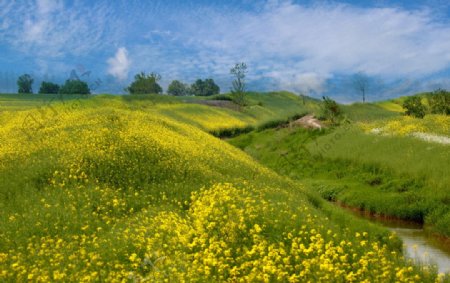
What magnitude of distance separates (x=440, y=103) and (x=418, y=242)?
42589 millimetres

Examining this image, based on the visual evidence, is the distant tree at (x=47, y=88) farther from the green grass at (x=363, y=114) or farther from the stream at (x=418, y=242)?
the stream at (x=418, y=242)

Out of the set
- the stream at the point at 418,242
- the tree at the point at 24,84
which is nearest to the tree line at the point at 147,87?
the tree at the point at 24,84

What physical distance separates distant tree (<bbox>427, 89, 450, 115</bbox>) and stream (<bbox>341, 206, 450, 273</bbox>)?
3593 cm

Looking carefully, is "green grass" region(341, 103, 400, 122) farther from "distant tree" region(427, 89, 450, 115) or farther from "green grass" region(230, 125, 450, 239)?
"green grass" region(230, 125, 450, 239)

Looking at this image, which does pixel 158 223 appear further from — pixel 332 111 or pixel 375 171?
pixel 332 111

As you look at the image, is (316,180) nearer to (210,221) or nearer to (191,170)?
(191,170)

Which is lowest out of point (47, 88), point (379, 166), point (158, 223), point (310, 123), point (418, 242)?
point (418, 242)

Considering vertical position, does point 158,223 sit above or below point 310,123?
below

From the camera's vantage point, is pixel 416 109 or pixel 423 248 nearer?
pixel 423 248

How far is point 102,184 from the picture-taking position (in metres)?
20.5

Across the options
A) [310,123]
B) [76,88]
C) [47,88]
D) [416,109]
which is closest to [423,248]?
[310,123]

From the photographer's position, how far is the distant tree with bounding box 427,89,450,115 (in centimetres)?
6022

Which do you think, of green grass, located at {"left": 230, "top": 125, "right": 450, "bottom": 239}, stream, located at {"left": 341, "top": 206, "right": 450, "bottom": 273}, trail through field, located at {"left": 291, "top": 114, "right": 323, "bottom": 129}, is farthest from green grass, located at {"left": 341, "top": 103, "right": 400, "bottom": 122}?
stream, located at {"left": 341, "top": 206, "right": 450, "bottom": 273}

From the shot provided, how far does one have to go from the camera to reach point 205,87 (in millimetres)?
184375
